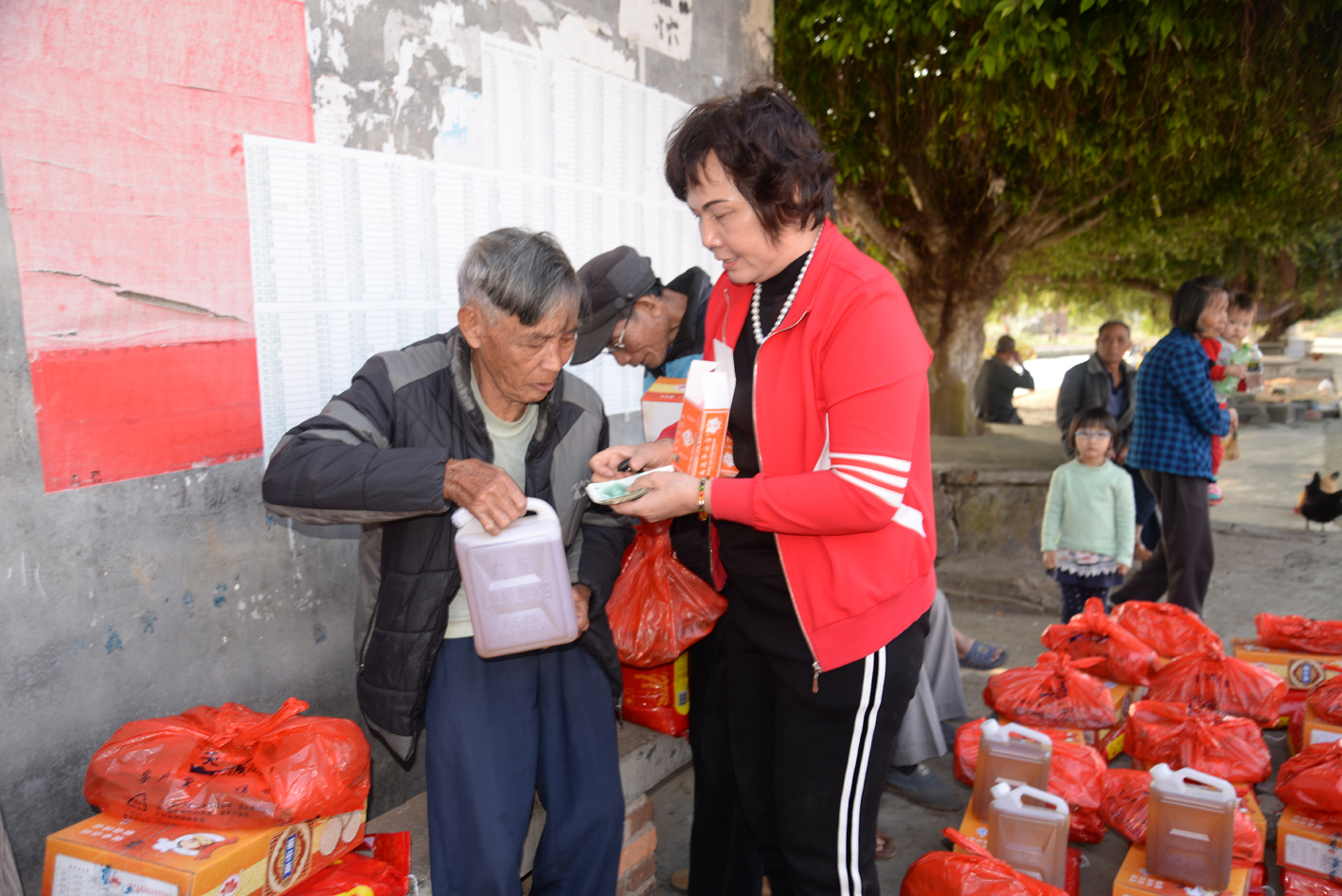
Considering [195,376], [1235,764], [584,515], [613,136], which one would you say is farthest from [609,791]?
[613,136]

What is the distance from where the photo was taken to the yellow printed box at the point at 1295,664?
366 centimetres

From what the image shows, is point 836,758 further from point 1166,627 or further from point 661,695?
point 1166,627

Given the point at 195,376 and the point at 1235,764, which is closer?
the point at 195,376

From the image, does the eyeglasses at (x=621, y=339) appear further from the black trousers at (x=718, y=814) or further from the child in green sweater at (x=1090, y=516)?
the child in green sweater at (x=1090, y=516)

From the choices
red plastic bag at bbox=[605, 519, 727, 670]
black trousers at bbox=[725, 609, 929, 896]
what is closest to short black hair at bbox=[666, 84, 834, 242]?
black trousers at bbox=[725, 609, 929, 896]

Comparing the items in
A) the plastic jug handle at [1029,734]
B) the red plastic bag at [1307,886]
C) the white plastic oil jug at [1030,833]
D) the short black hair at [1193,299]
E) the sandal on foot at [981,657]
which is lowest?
the sandal on foot at [981,657]

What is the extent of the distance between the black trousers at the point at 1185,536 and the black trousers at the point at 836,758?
10.7 feet

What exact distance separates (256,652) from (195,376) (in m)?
0.77

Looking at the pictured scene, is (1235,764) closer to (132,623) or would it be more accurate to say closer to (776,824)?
(776,824)

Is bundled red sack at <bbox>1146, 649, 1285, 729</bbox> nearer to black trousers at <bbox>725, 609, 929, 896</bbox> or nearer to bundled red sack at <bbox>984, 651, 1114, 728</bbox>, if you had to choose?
bundled red sack at <bbox>984, 651, 1114, 728</bbox>

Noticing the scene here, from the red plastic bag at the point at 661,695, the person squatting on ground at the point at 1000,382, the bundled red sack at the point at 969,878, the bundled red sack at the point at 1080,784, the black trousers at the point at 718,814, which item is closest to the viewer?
the bundled red sack at the point at 969,878

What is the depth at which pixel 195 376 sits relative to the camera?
222 centimetres

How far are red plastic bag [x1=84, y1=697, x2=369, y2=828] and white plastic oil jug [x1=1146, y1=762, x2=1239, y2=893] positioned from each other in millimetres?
2223

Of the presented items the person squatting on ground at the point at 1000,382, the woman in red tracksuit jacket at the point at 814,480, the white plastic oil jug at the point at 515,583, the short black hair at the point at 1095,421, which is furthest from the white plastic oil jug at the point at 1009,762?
the person squatting on ground at the point at 1000,382
